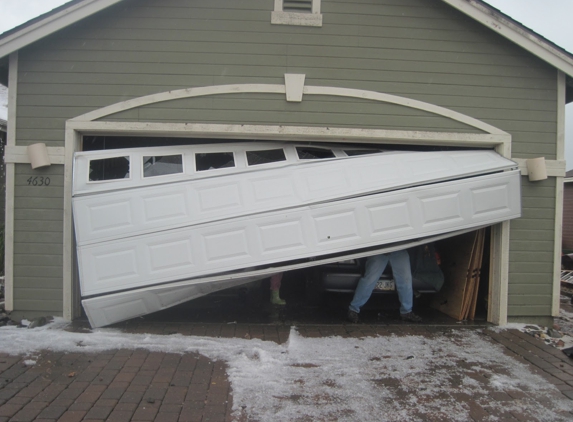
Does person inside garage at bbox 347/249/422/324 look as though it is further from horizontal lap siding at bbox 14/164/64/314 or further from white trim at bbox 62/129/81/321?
horizontal lap siding at bbox 14/164/64/314

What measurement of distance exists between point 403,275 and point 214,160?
2.99 meters

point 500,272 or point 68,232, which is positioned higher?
point 68,232

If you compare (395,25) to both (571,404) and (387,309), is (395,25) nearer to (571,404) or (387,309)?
(387,309)

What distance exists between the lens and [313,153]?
658cm

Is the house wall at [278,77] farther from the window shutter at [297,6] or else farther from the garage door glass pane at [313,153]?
the garage door glass pane at [313,153]

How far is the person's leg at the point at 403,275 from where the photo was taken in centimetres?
642

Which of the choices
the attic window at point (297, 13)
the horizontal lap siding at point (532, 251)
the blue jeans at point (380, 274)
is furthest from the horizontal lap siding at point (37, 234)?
the horizontal lap siding at point (532, 251)

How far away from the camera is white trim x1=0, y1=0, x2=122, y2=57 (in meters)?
5.77

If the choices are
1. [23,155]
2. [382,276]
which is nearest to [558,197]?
[382,276]

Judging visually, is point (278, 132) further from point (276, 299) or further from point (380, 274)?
point (276, 299)

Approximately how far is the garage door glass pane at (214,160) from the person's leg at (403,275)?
2.51m

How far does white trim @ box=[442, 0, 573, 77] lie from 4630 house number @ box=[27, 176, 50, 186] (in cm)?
566

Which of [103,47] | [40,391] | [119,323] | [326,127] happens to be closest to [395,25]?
[326,127]

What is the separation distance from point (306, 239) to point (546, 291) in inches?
141
